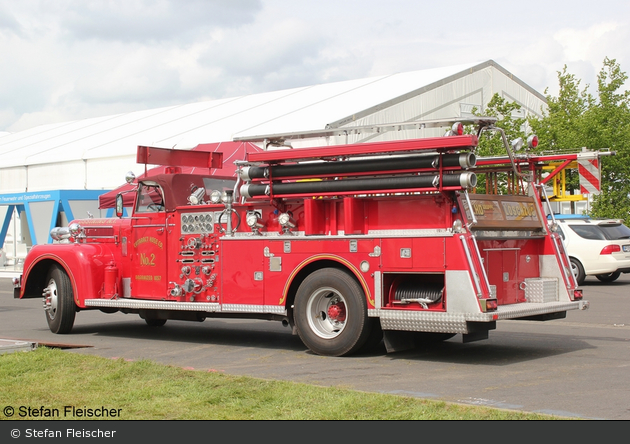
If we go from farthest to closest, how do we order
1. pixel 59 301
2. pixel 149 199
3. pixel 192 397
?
pixel 59 301 → pixel 149 199 → pixel 192 397

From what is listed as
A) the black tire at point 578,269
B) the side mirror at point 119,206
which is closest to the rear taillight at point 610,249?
the black tire at point 578,269

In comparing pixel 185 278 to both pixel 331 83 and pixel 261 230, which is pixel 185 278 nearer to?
pixel 261 230

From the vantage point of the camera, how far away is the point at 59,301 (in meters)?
12.1

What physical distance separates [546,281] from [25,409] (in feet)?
20.9

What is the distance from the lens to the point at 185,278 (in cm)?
1098

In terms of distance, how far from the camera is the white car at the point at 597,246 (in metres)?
20.8

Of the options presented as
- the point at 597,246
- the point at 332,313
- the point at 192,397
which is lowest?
the point at 192,397

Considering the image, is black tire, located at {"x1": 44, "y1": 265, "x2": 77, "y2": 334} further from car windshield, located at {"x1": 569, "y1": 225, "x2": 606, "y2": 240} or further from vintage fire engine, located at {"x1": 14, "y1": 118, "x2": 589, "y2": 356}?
car windshield, located at {"x1": 569, "y1": 225, "x2": 606, "y2": 240}

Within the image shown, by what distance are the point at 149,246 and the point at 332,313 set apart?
10.6 ft

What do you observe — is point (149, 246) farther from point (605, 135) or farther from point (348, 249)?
point (605, 135)

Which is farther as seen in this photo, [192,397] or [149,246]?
[149,246]

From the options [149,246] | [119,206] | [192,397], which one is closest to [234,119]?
[119,206]

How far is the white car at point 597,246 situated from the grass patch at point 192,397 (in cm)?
1484
